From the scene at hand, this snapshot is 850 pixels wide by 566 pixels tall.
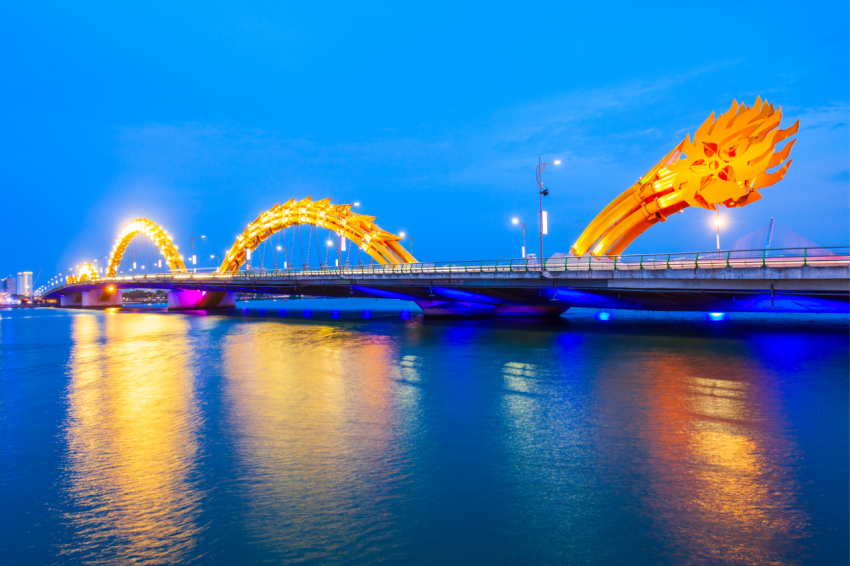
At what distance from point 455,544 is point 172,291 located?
11185 cm

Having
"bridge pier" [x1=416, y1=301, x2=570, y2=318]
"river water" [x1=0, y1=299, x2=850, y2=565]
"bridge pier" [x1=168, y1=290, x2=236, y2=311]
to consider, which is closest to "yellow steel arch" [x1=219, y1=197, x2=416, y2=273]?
"bridge pier" [x1=168, y1=290, x2=236, y2=311]

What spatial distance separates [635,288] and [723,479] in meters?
26.8

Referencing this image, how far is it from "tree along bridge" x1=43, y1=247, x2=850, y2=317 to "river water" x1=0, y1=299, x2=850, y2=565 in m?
Result: 4.98

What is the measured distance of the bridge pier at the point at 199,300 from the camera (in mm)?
104375

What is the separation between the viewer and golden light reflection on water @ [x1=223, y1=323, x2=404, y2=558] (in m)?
9.73

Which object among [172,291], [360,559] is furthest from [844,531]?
[172,291]

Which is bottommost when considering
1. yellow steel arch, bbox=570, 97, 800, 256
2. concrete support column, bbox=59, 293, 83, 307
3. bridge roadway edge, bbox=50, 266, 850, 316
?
concrete support column, bbox=59, 293, 83, 307

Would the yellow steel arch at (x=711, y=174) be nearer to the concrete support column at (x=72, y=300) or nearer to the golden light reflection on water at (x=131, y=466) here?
the golden light reflection on water at (x=131, y=466)

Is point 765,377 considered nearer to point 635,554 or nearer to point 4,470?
point 635,554

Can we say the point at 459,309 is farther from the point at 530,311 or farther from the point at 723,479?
the point at 723,479

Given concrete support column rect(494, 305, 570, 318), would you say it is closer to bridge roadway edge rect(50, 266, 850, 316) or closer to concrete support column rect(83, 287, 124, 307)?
bridge roadway edge rect(50, 266, 850, 316)

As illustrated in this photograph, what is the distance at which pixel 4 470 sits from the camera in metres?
12.6

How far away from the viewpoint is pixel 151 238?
124188 millimetres

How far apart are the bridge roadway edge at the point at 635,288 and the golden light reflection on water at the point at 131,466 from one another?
86.9 ft
